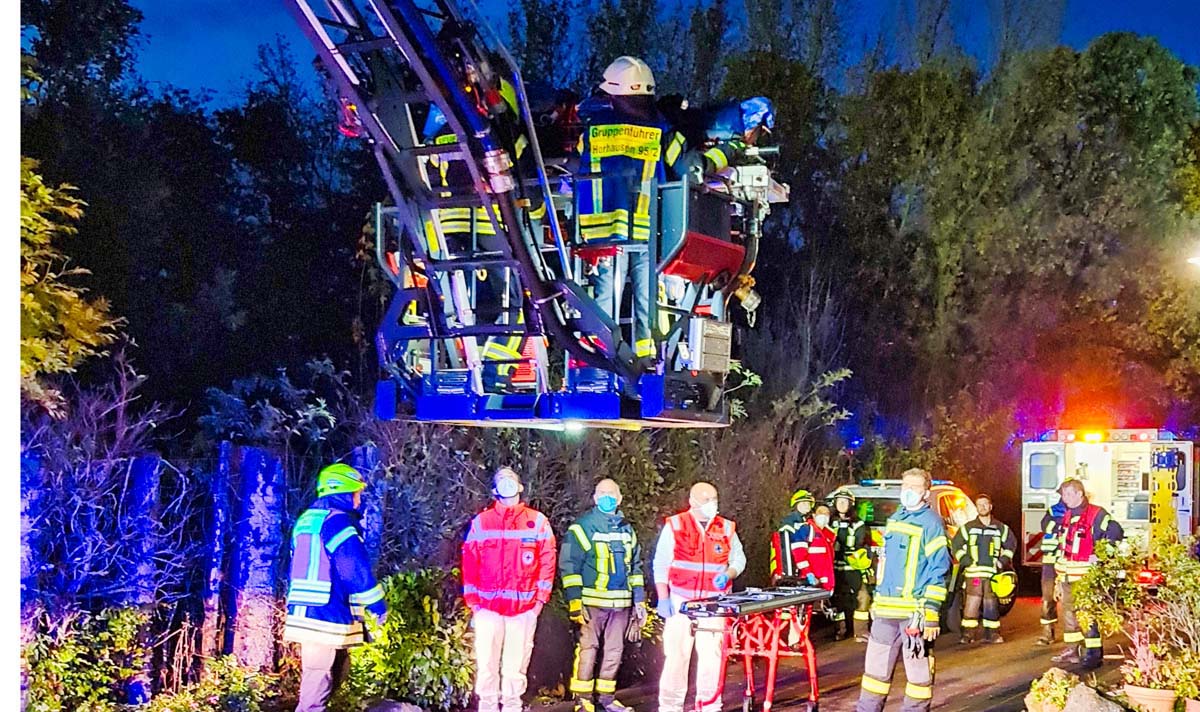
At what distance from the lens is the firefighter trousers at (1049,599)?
12805 millimetres

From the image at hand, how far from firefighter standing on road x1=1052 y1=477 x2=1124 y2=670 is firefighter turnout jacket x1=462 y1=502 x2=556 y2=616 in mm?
5248

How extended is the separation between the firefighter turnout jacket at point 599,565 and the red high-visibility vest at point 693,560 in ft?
1.10

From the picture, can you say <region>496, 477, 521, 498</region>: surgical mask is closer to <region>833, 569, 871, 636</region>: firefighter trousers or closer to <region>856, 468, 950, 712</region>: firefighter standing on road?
<region>856, 468, 950, 712</region>: firefighter standing on road

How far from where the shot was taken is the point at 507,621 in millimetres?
8367

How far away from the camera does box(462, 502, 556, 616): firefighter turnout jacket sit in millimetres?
8312

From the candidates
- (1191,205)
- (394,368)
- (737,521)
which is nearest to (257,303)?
(737,521)

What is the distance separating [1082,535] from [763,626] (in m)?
3.84

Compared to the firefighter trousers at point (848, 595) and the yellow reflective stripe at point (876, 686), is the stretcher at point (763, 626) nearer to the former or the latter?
the yellow reflective stripe at point (876, 686)

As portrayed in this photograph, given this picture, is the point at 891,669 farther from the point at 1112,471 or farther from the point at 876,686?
the point at 1112,471

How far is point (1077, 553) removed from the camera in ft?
37.6

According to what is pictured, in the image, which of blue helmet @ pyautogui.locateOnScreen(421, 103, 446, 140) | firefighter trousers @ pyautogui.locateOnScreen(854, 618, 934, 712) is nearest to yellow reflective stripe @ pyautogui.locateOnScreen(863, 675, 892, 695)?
firefighter trousers @ pyautogui.locateOnScreen(854, 618, 934, 712)

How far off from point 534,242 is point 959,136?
55.4ft

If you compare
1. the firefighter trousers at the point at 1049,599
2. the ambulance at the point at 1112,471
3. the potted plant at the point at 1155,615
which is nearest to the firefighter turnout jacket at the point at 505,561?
the potted plant at the point at 1155,615

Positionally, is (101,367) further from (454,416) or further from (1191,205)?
(1191,205)
